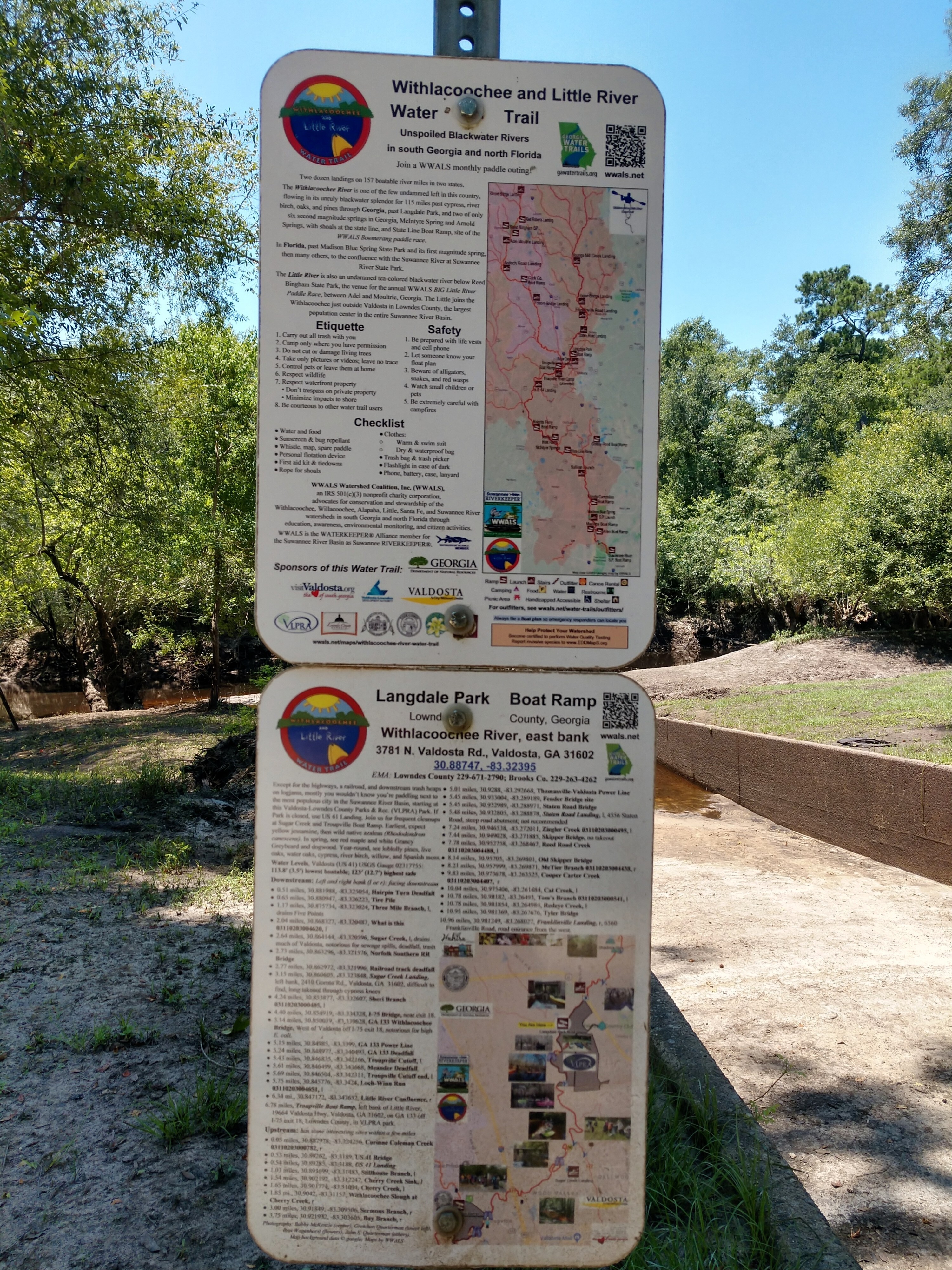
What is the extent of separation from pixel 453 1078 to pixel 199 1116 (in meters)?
1.50

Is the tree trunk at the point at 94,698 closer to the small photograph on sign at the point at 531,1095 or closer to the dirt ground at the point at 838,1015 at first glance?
the dirt ground at the point at 838,1015

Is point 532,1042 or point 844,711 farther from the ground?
point 532,1042

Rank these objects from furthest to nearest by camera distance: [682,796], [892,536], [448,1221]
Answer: [892,536] → [682,796] → [448,1221]

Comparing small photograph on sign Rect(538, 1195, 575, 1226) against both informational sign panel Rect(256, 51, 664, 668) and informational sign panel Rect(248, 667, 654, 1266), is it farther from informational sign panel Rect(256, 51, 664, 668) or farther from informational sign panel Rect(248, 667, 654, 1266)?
informational sign panel Rect(256, 51, 664, 668)

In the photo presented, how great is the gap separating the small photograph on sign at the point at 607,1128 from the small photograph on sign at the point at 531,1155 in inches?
3.7

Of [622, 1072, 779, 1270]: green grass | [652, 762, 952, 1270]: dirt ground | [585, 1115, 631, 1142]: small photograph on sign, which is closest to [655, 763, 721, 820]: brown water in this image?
[652, 762, 952, 1270]: dirt ground

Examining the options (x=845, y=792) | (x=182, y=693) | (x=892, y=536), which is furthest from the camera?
(x=182, y=693)

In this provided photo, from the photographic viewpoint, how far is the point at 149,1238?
2336 millimetres

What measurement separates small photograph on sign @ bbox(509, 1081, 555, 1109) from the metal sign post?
17 mm

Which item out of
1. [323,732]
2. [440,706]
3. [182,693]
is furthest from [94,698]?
[440,706]

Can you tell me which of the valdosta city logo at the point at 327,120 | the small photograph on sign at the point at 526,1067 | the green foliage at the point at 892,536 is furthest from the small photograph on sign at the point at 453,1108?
the green foliage at the point at 892,536

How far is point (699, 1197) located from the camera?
240cm

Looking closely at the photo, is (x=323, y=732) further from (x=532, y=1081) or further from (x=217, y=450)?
(x=217, y=450)

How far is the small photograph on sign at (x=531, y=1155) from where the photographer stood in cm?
180
